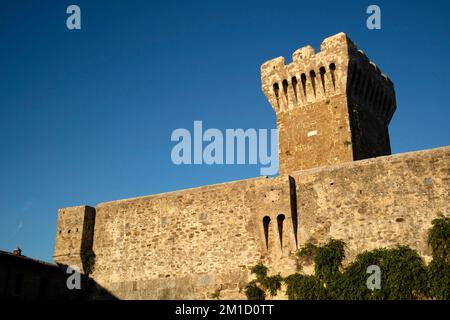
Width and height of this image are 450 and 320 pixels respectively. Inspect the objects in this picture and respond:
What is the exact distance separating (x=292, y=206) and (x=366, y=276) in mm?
3389

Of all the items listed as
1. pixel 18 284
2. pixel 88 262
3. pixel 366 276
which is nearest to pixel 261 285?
pixel 366 276

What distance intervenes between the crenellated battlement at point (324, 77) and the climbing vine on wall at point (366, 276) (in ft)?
28.0

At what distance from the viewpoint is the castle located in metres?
15.5

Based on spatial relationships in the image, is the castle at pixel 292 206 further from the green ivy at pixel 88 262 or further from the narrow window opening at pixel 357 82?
the green ivy at pixel 88 262

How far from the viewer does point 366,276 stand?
49.3ft

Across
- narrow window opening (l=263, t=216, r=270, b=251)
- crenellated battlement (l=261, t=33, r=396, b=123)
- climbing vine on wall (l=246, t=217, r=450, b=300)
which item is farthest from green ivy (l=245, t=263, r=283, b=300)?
crenellated battlement (l=261, t=33, r=396, b=123)

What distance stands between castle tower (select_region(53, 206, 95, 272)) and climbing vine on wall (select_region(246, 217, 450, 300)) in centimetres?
799

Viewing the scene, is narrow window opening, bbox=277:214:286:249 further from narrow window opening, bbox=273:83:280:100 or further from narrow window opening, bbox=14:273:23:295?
narrow window opening, bbox=14:273:23:295

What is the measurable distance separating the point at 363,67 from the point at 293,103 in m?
3.59

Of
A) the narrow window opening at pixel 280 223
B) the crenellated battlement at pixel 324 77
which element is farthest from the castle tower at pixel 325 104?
the narrow window opening at pixel 280 223

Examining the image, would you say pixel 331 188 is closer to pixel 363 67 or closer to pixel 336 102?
pixel 336 102

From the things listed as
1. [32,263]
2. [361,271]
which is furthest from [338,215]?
[32,263]

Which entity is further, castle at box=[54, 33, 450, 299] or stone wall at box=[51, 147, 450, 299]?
castle at box=[54, 33, 450, 299]

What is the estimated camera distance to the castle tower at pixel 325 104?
845 inches
